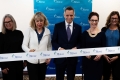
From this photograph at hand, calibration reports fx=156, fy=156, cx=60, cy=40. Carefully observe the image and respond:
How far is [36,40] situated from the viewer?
2.63 m

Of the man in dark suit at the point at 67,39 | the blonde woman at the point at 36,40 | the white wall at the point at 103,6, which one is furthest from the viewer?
the white wall at the point at 103,6

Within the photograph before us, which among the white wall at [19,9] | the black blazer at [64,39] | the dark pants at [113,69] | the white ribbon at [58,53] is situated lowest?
the dark pants at [113,69]

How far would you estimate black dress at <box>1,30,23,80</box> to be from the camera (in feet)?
8.95

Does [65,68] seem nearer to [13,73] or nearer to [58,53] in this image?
[58,53]

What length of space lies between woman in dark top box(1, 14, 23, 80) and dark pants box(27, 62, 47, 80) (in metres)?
0.28

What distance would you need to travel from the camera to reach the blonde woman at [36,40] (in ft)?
8.64

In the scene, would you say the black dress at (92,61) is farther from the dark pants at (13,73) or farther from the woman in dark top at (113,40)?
the dark pants at (13,73)

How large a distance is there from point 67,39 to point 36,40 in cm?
55

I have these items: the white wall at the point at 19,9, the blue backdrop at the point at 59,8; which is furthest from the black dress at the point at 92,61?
the white wall at the point at 19,9

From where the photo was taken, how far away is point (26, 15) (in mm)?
4312

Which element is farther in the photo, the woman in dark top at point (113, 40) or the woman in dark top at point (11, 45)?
the woman in dark top at point (113, 40)

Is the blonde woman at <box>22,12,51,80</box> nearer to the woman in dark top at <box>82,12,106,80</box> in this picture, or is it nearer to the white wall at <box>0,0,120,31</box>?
the woman in dark top at <box>82,12,106,80</box>

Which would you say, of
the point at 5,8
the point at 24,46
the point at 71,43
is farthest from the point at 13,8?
the point at 71,43

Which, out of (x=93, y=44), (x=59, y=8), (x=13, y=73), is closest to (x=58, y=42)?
(x=93, y=44)
